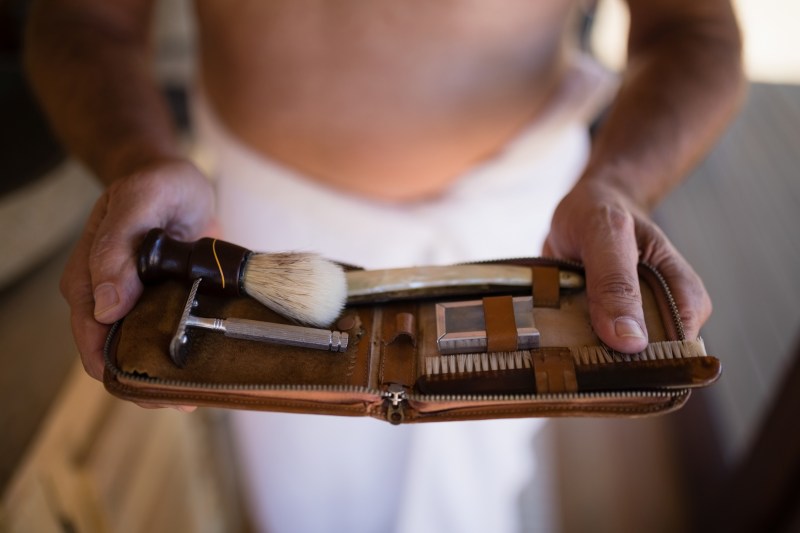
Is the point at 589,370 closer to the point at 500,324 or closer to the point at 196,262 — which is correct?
the point at 500,324

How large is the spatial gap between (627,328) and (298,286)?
263 mm

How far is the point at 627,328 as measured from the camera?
19.3 inches

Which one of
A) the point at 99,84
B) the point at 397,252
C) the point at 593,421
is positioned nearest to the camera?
the point at 99,84

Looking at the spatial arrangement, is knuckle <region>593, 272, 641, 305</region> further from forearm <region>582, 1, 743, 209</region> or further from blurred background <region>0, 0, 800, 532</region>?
blurred background <region>0, 0, 800, 532</region>

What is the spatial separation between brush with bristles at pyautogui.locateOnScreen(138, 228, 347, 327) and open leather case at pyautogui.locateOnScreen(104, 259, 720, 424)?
15mm

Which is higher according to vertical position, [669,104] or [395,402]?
[669,104]

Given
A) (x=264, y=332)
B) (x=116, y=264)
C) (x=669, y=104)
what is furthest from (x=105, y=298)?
(x=669, y=104)

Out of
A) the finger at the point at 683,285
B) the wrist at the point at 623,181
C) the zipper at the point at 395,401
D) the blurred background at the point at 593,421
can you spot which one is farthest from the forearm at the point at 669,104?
the zipper at the point at 395,401

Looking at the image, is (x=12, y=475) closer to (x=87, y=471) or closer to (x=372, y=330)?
(x=87, y=471)

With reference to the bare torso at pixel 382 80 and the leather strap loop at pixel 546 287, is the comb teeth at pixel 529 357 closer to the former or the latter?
the leather strap loop at pixel 546 287

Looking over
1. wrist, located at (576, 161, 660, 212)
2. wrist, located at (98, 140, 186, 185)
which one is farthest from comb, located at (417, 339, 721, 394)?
wrist, located at (98, 140, 186, 185)

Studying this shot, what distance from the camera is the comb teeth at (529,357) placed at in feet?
1.58

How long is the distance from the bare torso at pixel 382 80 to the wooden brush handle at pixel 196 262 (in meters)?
0.36

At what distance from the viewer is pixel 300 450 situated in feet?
3.49
